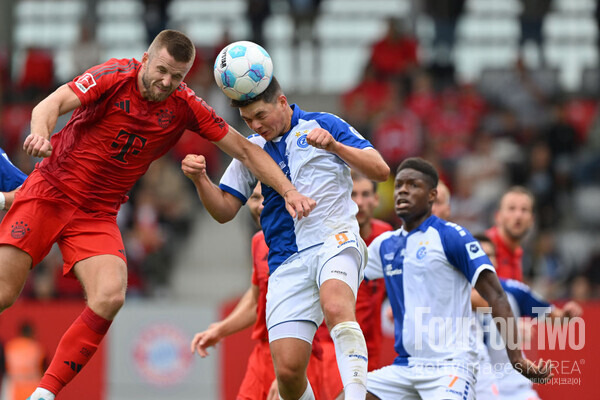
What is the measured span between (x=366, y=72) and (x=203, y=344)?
10.7m

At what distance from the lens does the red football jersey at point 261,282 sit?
7.21 meters

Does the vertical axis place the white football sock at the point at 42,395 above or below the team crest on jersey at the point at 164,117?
below

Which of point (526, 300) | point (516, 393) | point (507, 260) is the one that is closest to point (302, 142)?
point (526, 300)

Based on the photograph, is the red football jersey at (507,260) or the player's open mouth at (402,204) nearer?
the player's open mouth at (402,204)

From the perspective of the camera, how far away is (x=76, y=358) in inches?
241

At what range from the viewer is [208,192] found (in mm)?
6273

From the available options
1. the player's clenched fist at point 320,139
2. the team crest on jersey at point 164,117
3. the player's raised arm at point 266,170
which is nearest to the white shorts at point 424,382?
the player's raised arm at point 266,170

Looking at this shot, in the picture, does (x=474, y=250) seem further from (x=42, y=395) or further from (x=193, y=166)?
(x=42, y=395)

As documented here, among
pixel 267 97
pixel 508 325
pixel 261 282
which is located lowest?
pixel 508 325

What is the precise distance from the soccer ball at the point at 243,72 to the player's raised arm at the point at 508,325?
6.53ft

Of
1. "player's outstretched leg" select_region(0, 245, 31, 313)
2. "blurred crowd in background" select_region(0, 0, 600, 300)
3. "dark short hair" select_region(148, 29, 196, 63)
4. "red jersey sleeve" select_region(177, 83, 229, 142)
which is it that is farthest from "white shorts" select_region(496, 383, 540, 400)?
"blurred crowd in background" select_region(0, 0, 600, 300)

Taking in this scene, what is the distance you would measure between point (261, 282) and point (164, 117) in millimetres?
1643

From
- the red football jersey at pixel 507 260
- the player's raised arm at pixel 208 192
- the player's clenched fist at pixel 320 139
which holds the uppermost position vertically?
the player's clenched fist at pixel 320 139

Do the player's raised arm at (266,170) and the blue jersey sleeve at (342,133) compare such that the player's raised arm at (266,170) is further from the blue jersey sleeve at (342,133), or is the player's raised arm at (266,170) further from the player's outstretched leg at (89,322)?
the player's outstretched leg at (89,322)
